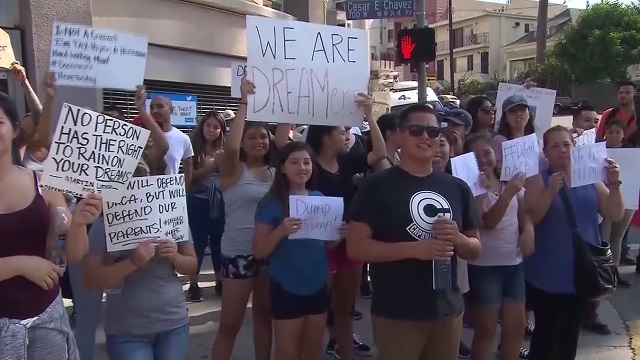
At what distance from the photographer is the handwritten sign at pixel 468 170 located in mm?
3836

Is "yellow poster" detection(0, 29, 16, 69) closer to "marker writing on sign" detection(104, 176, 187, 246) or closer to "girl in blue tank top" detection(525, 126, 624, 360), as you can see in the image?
"marker writing on sign" detection(104, 176, 187, 246)

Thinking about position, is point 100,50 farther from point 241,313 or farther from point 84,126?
point 241,313

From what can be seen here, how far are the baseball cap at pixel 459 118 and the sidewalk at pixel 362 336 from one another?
1.76m

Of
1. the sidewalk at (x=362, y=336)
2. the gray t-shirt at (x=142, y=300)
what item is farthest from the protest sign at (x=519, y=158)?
the gray t-shirt at (x=142, y=300)

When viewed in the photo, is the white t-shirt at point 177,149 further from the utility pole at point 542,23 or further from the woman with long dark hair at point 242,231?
the utility pole at point 542,23

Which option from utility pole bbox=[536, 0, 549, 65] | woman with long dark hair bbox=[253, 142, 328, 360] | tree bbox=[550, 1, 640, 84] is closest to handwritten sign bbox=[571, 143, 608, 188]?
woman with long dark hair bbox=[253, 142, 328, 360]

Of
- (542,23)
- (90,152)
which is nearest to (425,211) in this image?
(90,152)

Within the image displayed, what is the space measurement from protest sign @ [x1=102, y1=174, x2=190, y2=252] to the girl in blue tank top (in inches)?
84.5

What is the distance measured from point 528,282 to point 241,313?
179 cm

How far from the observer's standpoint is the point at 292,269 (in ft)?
12.3

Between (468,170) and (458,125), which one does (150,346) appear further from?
(458,125)

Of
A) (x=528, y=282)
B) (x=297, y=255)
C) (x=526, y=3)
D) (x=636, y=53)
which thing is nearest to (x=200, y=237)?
(x=297, y=255)

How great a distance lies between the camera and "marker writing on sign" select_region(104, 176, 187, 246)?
3027 millimetres

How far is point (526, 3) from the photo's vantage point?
70625mm
